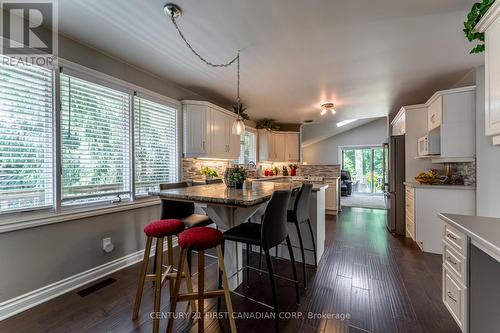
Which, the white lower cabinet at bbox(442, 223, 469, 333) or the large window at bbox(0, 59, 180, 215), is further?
the large window at bbox(0, 59, 180, 215)

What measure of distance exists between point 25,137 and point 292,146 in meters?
5.62

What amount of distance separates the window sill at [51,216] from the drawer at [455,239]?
3187 mm

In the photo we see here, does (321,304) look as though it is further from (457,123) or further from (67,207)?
(457,123)

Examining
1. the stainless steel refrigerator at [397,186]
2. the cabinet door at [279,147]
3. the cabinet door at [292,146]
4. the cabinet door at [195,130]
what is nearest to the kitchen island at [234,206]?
the cabinet door at [195,130]

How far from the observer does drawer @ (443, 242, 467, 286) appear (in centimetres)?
135

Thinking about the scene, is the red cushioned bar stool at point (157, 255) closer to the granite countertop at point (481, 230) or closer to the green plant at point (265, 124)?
the granite countertop at point (481, 230)

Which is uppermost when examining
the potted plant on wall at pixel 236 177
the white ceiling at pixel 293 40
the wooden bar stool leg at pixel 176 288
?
the white ceiling at pixel 293 40

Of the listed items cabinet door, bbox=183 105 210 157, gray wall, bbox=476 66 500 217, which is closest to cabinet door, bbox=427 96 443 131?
gray wall, bbox=476 66 500 217

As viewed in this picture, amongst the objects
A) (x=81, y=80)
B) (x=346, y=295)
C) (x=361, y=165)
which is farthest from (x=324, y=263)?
(x=361, y=165)

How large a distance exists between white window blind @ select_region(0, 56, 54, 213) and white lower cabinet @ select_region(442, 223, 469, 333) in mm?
3355

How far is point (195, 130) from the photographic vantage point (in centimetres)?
358

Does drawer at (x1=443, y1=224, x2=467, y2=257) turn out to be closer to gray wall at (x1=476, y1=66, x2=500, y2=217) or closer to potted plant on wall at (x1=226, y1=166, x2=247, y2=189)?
gray wall at (x1=476, y1=66, x2=500, y2=217)

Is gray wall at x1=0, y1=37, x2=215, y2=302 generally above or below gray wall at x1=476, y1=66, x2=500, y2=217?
below

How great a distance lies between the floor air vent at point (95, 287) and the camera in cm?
212
